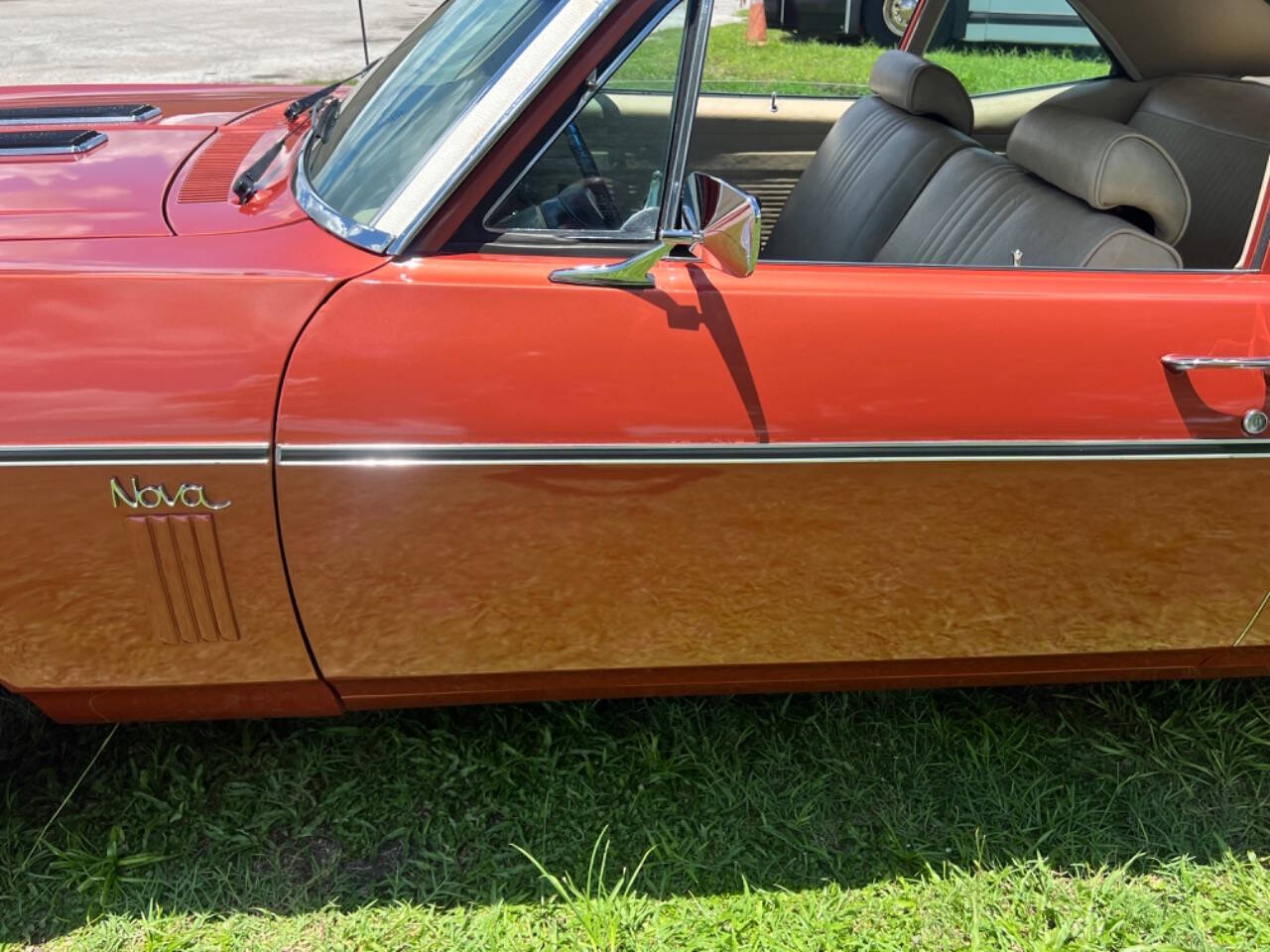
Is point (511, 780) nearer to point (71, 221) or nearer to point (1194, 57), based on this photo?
point (71, 221)

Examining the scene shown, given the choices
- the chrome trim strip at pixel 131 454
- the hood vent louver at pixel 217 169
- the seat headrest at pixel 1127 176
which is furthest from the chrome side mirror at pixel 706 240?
the seat headrest at pixel 1127 176

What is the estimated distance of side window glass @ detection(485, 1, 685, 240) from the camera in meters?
1.70

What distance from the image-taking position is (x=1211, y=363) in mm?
1717

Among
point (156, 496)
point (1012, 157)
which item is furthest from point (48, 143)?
point (1012, 157)

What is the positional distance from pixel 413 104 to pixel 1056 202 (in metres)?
1.21

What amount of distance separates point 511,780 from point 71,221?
1.24 metres

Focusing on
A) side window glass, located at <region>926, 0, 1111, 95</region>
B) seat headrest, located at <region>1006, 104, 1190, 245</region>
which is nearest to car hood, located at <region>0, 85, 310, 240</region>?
seat headrest, located at <region>1006, 104, 1190, 245</region>

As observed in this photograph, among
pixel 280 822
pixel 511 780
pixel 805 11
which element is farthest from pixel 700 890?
pixel 805 11

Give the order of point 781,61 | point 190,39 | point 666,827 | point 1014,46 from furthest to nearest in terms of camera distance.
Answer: point 190,39 → point 1014,46 → point 781,61 → point 666,827

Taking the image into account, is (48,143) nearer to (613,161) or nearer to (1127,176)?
(613,161)

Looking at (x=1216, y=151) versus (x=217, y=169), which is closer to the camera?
(x=217, y=169)

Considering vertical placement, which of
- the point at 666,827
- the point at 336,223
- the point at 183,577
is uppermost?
the point at 336,223

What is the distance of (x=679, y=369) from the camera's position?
5.45 feet

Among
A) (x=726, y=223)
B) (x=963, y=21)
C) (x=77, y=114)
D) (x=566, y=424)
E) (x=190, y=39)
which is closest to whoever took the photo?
(x=726, y=223)
